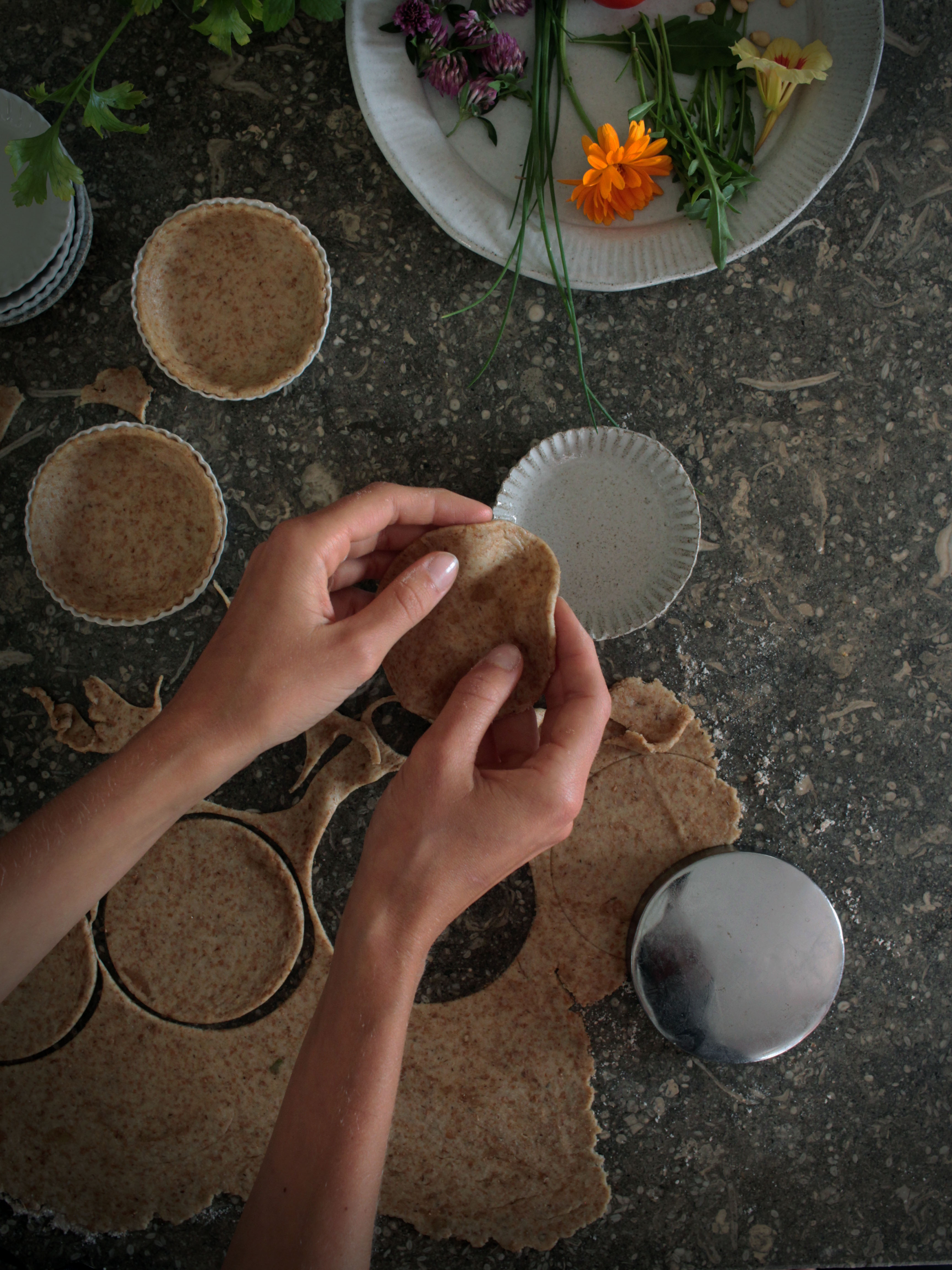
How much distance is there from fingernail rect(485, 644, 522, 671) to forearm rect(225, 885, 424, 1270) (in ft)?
1.30

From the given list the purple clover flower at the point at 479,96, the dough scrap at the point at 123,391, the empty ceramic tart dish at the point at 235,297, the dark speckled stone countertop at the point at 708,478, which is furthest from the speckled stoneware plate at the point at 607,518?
the dough scrap at the point at 123,391

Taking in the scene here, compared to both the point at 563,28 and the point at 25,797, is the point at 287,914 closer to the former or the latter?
the point at 25,797

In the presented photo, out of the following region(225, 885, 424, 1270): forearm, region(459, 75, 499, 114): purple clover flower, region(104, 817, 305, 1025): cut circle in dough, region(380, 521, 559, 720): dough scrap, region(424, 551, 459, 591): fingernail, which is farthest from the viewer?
region(104, 817, 305, 1025): cut circle in dough

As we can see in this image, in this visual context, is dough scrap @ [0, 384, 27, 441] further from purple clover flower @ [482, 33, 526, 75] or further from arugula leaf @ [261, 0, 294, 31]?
purple clover flower @ [482, 33, 526, 75]

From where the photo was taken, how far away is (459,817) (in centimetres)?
112

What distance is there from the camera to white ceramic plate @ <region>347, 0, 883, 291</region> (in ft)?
4.72

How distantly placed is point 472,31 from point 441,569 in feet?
3.19

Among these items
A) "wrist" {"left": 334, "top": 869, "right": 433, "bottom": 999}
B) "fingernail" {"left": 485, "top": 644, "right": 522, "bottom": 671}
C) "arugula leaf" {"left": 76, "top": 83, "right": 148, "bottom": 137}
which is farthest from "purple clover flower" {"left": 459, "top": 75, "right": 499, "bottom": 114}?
"wrist" {"left": 334, "top": 869, "right": 433, "bottom": 999}

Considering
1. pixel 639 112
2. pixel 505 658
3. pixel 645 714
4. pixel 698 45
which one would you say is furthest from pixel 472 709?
pixel 698 45

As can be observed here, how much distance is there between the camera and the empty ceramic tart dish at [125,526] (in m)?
1.48

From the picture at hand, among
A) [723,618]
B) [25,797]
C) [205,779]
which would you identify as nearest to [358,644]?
[205,779]

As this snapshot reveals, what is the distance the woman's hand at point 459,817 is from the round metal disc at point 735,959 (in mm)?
436

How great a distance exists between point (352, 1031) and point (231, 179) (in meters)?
1.55

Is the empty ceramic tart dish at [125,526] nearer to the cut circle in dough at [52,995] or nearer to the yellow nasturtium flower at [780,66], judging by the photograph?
the cut circle in dough at [52,995]
